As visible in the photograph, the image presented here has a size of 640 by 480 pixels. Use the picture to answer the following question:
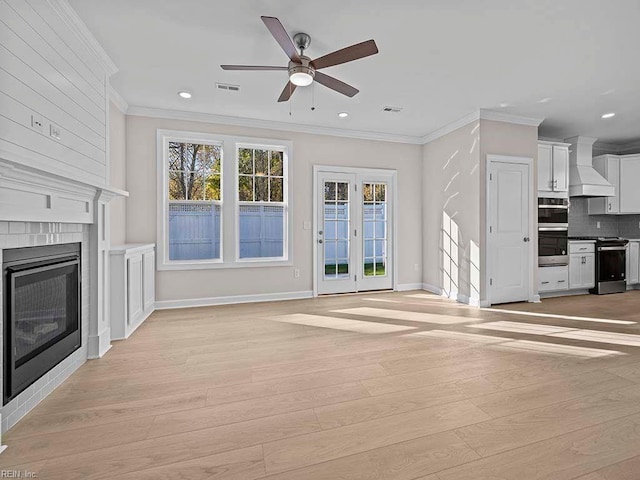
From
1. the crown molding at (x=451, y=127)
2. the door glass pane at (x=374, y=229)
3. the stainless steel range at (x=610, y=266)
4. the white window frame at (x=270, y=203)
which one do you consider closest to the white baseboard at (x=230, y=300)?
the white window frame at (x=270, y=203)

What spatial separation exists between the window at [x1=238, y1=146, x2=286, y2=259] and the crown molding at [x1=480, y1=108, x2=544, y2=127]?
3.07m

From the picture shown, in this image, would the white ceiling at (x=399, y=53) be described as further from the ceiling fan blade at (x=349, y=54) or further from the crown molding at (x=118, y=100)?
the ceiling fan blade at (x=349, y=54)

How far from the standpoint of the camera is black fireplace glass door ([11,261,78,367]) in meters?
1.92

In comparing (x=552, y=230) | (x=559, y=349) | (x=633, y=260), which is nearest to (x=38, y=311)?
(x=559, y=349)

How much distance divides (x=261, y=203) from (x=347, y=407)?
3.55 metres

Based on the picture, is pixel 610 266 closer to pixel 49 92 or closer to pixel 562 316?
pixel 562 316

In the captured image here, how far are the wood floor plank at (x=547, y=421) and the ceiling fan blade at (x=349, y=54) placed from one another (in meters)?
2.59

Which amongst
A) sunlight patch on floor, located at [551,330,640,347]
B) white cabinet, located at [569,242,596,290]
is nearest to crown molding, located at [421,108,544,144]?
white cabinet, located at [569,242,596,290]

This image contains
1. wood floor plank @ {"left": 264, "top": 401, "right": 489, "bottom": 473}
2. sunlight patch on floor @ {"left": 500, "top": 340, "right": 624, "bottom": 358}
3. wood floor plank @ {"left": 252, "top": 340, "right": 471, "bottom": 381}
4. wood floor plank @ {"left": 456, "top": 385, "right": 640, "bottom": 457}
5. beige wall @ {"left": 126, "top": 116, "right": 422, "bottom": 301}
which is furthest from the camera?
beige wall @ {"left": 126, "top": 116, "right": 422, "bottom": 301}

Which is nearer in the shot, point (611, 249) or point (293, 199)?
point (293, 199)

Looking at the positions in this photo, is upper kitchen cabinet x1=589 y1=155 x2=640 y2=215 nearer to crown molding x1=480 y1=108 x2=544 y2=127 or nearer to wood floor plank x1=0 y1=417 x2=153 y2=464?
crown molding x1=480 y1=108 x2=544 y2=127

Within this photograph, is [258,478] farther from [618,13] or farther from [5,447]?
[618,13]

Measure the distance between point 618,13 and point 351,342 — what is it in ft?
11.5

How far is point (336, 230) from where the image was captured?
212 inches
